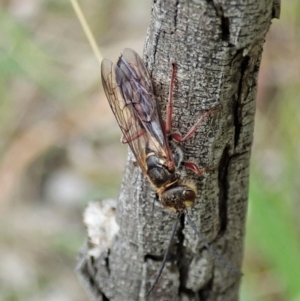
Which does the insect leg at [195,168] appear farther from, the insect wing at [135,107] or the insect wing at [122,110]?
the insect wing at [122,110]

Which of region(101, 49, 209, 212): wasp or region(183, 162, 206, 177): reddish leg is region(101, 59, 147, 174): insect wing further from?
region(183, 162, 206, 177): reddish leg

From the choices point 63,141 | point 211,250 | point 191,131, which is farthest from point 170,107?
point 63,141

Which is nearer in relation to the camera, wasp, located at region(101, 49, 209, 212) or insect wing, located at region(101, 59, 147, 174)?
wasp, located at region(101, 49, 209, 212)

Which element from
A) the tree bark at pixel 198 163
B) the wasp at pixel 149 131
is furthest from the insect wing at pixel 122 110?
the tree bark at pixel 198 163

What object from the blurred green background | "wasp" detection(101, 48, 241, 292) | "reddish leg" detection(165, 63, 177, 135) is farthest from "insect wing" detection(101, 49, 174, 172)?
the blurred green background

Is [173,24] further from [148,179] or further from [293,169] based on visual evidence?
[293,169]

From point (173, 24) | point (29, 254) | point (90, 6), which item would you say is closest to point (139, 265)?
point (173, 24)

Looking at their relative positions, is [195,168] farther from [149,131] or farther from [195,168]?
[149,131]

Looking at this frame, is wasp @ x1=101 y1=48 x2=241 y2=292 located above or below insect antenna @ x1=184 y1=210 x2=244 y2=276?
above
